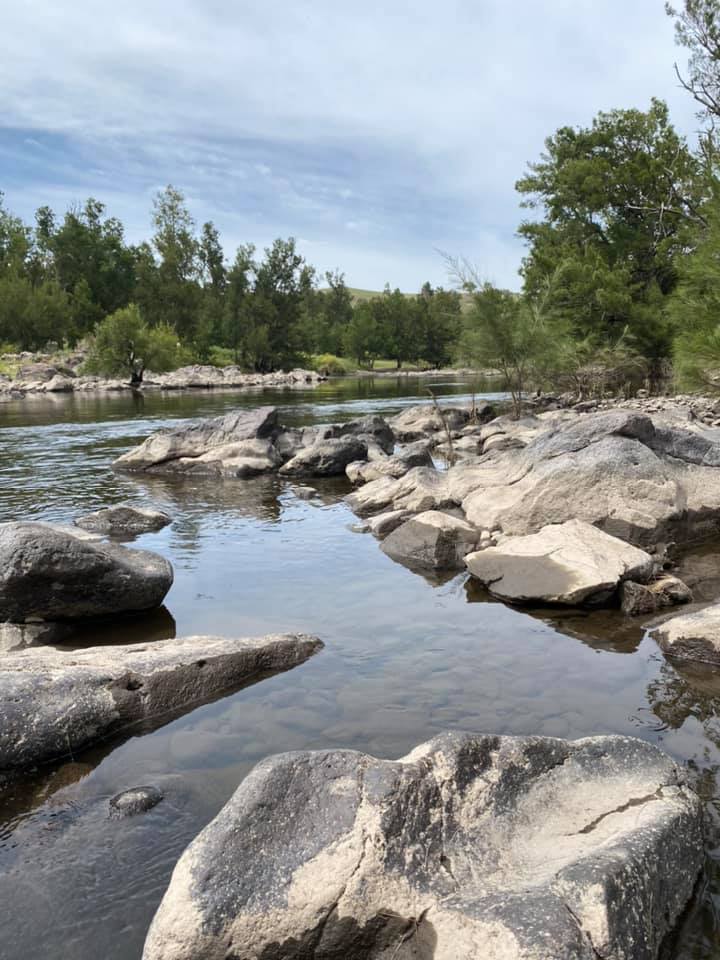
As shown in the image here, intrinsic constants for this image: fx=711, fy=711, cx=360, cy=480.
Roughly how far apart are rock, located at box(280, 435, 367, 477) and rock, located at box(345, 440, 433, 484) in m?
1.29

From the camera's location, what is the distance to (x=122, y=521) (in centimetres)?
1411

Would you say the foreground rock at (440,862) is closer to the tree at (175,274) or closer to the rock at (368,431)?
the rock at (368,431)

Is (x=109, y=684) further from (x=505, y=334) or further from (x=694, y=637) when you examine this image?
(x=505, y=334)

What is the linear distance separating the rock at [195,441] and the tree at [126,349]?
4525 cm

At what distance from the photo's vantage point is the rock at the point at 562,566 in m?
8.71

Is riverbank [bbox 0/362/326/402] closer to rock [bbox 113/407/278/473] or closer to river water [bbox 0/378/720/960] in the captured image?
rock [bbox 113/407/278/473]

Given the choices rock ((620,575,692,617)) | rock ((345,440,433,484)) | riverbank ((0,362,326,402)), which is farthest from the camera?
riverbank ((0,362,326,402))

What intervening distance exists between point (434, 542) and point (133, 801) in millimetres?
6865

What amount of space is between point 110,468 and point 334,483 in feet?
24.4

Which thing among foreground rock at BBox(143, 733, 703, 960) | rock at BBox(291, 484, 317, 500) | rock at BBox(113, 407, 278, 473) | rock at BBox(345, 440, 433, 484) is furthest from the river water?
rock at BBox(113, 407, 278, 473)

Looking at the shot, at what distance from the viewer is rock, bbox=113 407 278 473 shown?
875 inches

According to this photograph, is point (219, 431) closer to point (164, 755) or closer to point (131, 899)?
point (164, 755)

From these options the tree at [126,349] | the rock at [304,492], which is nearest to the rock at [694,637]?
the rock at [304,492]

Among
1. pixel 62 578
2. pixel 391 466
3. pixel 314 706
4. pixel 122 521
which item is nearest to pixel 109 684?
pixel 314 706
